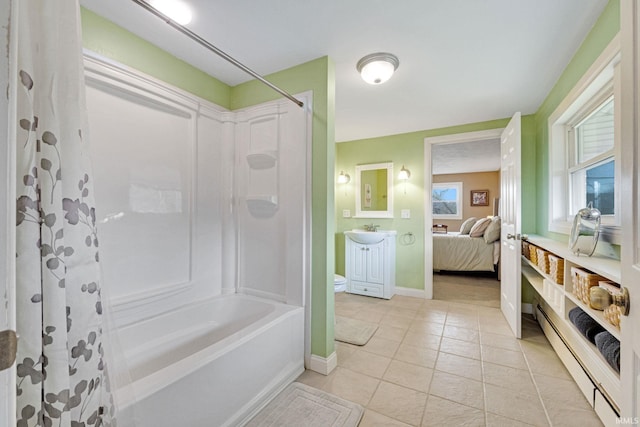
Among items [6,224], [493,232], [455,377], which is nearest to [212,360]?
[6,224]

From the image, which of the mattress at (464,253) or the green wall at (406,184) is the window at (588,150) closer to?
the green wall at (406,184)

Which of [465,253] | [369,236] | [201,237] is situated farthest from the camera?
[465,253]

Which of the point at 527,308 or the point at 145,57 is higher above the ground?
the point at 145,57

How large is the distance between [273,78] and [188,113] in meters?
0.72

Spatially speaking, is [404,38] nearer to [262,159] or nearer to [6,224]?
[262,159]

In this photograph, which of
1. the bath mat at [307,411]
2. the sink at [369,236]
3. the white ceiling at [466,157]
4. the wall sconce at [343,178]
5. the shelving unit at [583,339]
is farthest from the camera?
the white ceiling at [466,157]

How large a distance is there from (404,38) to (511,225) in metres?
1.94

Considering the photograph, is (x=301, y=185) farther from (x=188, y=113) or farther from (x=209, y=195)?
(x=188, y=113)

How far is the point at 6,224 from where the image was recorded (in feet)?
1.40

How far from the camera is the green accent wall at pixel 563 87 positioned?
143cm

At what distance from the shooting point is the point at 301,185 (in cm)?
195

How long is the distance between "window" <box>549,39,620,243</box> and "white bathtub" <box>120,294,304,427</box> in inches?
79.6

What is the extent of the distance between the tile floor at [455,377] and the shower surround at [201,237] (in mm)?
521

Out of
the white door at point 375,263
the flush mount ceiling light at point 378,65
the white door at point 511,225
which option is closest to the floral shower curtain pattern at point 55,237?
the flush mount ceiling light at point 378,65
